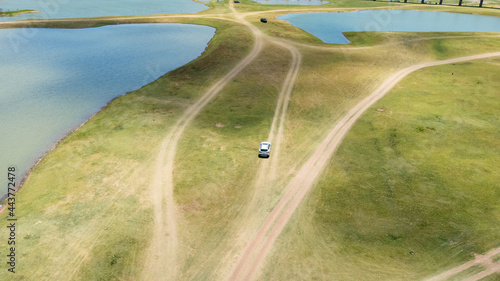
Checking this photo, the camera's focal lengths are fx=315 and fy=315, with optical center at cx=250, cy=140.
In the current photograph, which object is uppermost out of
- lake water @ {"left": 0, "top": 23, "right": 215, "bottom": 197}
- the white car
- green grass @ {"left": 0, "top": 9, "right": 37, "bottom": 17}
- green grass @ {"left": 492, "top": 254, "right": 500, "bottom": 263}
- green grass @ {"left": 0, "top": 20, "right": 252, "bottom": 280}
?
green grass @ {"left": 0, "top": 9, "right": 37, "bottom": 17}

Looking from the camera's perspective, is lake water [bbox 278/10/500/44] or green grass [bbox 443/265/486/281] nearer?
green grass [bbox 443/265/486/281]

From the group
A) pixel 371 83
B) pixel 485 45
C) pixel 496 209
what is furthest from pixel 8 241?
pixel 485 45

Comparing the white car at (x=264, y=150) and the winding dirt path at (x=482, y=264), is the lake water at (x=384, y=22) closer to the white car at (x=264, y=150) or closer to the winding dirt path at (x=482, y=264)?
the white car at (x=264, y=150)

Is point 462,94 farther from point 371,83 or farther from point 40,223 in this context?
point 40,223

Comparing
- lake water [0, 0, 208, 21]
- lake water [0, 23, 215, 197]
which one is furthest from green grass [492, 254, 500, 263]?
lake water [0, 0, 208, 21]

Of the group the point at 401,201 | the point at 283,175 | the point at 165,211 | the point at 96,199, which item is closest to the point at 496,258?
the point at 401,201

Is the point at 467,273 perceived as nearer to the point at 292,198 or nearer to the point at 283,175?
the point at 292,198

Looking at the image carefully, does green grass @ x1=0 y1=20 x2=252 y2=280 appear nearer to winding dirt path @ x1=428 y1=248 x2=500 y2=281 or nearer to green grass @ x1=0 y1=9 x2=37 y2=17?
winding dirt path @ x1=428 y1=248 x2=500 y2=281
